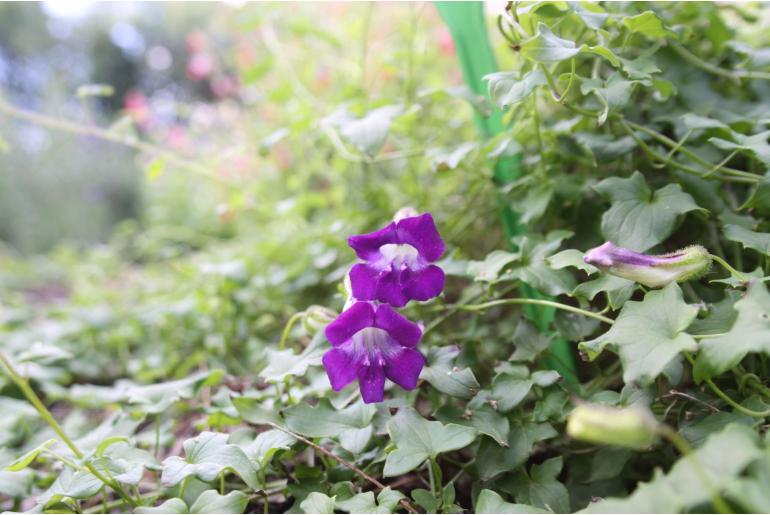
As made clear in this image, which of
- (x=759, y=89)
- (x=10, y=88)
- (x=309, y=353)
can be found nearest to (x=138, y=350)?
(x=309, y=353)

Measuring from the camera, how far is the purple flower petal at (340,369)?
0.70m

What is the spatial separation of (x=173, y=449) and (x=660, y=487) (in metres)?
0.87

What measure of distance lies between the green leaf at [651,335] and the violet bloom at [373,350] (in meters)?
0.20

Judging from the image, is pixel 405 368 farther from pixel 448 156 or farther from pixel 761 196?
pixel 761 196

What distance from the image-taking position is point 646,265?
0.63 metres

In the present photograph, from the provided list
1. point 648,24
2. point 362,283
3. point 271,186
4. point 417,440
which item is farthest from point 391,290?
point 271,186

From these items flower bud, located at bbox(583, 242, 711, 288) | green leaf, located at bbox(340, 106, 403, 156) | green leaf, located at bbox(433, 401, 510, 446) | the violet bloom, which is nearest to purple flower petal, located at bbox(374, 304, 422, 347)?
the violet bloom

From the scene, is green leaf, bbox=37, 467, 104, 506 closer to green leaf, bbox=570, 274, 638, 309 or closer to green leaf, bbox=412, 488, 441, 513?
green leaf, bbox=412, 488, 441, 513

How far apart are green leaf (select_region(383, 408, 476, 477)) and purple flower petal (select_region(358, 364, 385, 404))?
4 cm

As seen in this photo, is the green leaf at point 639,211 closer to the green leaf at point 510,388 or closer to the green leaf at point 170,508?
the green leaf at point 510,388

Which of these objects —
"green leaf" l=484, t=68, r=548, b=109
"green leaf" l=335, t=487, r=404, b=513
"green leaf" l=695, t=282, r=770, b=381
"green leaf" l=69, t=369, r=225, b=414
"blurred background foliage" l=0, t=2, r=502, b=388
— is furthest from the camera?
"blurred background foliage" l=0, t=2, r=502, b=388

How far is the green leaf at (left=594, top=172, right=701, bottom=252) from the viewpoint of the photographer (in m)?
0.73

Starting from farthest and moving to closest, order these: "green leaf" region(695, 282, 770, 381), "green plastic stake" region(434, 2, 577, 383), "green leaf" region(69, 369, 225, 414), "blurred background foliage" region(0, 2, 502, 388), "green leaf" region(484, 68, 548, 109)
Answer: "blurred background foliage" region(0, 2, 502, 388) < "green plastic stake" region(434, 2, 577, 383) < "green leaf" region(69, 369, 225, 414) < "green leaf" region(484, 68, 548, 109) < "green leaf" region(695, 282, 770, 381)

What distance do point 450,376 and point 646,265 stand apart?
267mm
